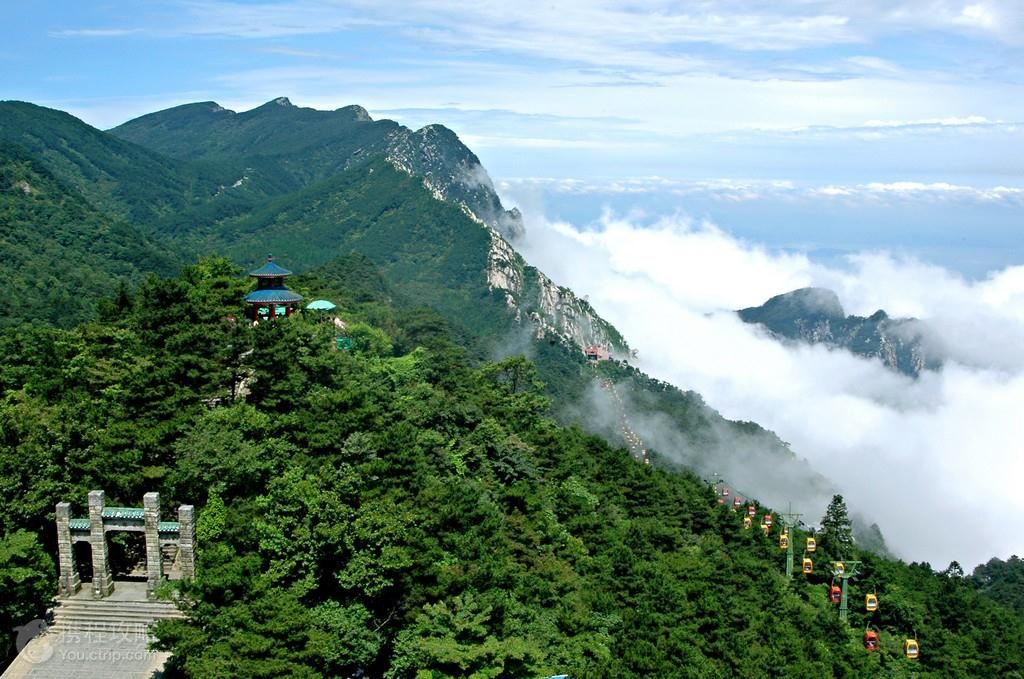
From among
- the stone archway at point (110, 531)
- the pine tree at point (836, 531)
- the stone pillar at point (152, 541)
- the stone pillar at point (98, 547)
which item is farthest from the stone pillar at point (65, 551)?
the pine tree at point (836, 531)

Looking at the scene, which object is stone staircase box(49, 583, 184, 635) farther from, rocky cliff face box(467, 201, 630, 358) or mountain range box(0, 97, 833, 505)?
rocky cliff face box(467, 201, 630, 358)

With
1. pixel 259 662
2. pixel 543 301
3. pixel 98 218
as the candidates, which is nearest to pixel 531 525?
pixel 259 662

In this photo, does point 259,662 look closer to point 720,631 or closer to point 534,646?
point 534,646

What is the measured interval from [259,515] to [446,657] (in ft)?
21.5

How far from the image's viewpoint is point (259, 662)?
2123 cm

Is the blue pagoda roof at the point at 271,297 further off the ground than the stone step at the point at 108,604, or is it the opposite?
the blue pagoda roof at the point at 271,297

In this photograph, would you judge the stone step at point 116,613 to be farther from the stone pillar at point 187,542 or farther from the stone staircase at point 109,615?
the stone pillar at point 187,542

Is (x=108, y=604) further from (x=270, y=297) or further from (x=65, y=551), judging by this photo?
(x=270, y=297)

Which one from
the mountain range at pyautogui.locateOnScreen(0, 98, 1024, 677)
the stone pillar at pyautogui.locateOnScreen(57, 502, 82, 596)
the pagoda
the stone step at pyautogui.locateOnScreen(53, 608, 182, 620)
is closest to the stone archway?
the stone pillar at pyautogui.locateOnScreen(57, 502, 82, 596)

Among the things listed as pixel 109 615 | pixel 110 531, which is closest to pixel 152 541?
pixel 110 531

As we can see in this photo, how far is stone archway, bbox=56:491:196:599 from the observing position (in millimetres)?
25344

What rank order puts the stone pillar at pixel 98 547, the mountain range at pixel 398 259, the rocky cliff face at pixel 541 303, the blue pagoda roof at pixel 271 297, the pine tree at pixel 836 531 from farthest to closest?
the rocky cliff face at pixel 541 303 < the mountain range at pixel 398 259 < the pine tree at pixel 836 531 < the blue pagoda roof at pixel 271 297 < the stone pillar at pixel 98 547

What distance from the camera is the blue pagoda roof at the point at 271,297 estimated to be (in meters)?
43.5

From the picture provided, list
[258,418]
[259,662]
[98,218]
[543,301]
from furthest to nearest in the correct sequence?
[543,301] → [98,218] → [258,418] → [259,662]
